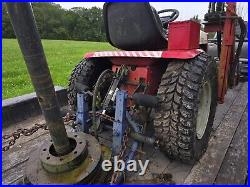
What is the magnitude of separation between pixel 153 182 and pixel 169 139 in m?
0.38

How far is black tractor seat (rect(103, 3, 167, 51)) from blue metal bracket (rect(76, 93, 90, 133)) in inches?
26.2

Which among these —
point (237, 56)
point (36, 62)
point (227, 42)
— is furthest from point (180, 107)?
point (237, 56)

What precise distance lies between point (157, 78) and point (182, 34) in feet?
1.74

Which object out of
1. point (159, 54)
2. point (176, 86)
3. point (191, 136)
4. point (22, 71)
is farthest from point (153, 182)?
point (22, 71)

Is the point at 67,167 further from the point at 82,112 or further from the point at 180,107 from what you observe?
the point at 180,107

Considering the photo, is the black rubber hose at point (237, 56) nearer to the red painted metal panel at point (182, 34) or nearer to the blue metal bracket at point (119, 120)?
the red painted metal panel at point (182, 34)

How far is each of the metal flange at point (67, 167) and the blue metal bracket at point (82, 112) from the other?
1.22ft

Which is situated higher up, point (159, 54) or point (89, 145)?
point (159, 54)

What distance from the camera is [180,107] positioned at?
6.56 feet

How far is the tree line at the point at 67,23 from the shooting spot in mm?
30938

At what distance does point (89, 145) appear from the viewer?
200cm

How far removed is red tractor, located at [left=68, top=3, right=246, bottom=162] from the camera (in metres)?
2.03

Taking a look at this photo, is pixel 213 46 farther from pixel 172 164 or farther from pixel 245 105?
pixel 172 164

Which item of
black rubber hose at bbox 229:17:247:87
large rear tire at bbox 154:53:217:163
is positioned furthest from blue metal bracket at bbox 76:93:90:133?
black rubber hose at bbox 229:17:247:87
